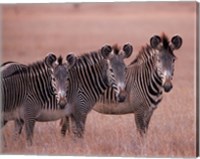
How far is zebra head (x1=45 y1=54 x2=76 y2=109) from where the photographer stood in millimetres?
5062

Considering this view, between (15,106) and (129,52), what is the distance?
1.02m

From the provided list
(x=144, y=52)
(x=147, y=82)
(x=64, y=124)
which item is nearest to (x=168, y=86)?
(x=147, y=82)

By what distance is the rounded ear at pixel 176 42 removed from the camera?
191 inches

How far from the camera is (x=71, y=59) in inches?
201

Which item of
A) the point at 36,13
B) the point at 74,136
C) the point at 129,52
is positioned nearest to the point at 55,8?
the point at 36,13

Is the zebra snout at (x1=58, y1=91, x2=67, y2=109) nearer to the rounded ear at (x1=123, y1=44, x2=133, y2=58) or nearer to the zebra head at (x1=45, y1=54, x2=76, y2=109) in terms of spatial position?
the zebra head at (x1=45, y1=54, x2=76, y2=109)

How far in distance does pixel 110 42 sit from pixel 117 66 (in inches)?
8.0

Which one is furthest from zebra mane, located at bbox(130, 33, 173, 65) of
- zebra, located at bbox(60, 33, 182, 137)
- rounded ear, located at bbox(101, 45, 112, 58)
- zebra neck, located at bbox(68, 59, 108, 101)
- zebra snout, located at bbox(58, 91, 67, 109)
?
zebra snout, located at bbox(58, 91, 67, 109)

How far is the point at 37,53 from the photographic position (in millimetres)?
5191

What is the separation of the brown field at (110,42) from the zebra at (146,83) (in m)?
0.05

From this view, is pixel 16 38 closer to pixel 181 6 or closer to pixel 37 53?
pixel 37 53

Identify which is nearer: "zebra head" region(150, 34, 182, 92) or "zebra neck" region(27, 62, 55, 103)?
"zebra head" region(150, 34, 182, 92)

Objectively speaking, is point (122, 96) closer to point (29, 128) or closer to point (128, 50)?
point (128, 50)

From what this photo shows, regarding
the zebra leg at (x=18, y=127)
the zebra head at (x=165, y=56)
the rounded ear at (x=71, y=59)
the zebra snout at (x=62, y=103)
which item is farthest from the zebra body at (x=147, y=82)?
the zebra leg at (x=18, y=127)
